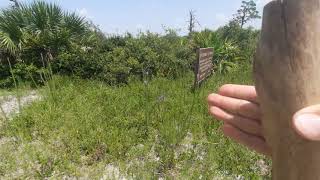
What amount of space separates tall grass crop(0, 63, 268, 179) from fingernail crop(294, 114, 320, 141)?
10.1ft

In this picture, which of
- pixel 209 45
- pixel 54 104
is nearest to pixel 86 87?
pixel 54 104

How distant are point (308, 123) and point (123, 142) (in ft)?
14.0

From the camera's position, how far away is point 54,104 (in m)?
6.69

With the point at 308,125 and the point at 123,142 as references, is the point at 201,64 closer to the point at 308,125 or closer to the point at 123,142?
the point at 123,142

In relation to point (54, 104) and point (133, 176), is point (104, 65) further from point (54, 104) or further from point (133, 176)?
point (133, 176)

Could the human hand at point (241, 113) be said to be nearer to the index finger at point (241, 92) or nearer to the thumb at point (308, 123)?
→ the index finger at point (241, 92)

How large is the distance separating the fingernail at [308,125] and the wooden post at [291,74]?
0.07 ft

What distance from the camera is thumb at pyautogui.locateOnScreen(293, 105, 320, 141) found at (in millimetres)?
790

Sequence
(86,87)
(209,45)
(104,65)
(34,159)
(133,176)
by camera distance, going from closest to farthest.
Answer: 1. (133,176)
2. (34,159)
3. (86,87)
4. (104,65)
5. (209,45)

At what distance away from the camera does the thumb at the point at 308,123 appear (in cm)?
79

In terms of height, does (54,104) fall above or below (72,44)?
below

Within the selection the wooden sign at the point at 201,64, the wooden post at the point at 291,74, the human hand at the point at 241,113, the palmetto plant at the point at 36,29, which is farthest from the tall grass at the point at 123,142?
the palmetto plant at the point at 36,29

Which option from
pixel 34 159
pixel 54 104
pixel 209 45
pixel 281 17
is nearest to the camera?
pixel 281 17

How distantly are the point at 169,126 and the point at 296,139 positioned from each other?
446cm
